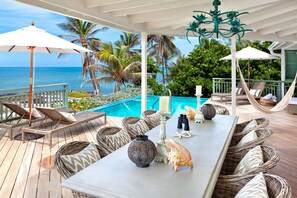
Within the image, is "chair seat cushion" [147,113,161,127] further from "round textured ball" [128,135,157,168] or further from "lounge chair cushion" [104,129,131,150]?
"round textured ball" [128,135,157,168]

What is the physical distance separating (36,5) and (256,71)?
1176 cm

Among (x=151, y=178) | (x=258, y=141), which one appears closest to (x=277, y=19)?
(x=258, y=141)

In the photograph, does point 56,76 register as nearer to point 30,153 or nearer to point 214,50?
point 214,50

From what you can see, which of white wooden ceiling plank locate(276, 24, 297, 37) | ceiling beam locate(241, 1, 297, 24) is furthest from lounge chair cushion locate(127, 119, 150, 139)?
white wooden ceiling plank locate(276, 24, 297, 37)

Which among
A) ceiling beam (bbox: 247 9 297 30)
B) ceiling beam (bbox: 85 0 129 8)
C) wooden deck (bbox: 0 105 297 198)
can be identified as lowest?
wooden deck (bbox: 0 105 297 198)

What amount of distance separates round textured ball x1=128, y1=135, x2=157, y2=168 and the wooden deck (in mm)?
1255

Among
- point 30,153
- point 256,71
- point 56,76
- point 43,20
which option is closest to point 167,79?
point 256,71

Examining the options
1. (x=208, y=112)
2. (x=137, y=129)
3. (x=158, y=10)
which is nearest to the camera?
(x=137, y=129)

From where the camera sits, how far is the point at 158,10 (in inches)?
186

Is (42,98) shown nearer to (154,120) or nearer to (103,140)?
(154,120)

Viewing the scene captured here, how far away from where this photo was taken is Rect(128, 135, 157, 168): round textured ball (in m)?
1.71

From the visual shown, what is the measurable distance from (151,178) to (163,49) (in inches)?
686

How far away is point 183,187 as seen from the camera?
4.80 ft

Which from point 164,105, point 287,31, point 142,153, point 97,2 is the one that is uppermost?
point 287,31
